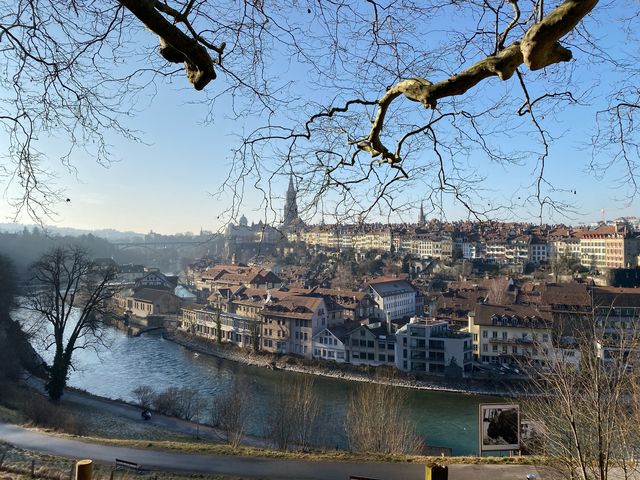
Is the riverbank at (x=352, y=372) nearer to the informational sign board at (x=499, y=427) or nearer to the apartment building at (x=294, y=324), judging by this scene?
the apartment building at (x=294, y=324)

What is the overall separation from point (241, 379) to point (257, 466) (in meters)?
9.42

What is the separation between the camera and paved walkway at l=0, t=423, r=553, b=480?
15.0 feet

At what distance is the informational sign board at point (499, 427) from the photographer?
505cm

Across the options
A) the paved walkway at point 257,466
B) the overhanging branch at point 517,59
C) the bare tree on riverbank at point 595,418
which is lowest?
the paved walkway at point 257,466

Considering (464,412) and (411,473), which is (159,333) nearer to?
(464,412)

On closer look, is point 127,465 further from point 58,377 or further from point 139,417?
point 58,377

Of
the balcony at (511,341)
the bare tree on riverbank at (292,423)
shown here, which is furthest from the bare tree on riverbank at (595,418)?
the balcony at (511,341)

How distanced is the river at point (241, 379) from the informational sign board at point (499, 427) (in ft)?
14.3

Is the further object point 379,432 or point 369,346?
point 369,346

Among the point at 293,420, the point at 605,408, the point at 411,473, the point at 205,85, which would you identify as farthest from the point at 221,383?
the point at 205,85

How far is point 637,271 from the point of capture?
22.8 meters

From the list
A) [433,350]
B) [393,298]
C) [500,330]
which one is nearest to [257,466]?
[433,350]

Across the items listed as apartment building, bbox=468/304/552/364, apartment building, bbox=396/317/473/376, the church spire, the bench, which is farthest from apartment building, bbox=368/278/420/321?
the church spire

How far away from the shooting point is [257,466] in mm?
5051
